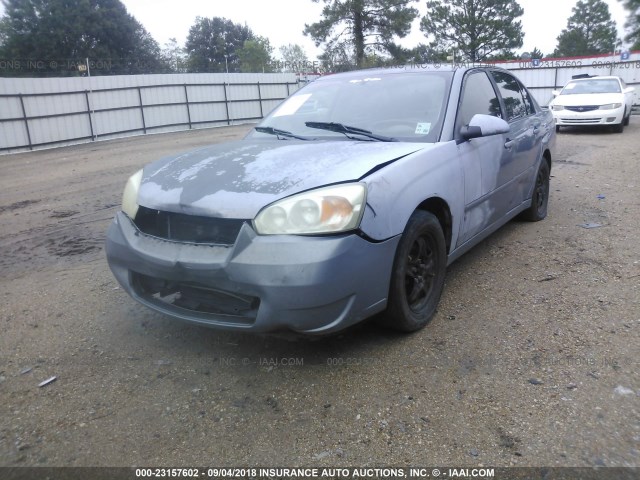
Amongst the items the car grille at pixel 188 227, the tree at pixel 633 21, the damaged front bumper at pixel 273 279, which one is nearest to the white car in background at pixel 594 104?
the tree at pixel 633 21

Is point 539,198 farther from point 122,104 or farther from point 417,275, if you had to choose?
point 122,104

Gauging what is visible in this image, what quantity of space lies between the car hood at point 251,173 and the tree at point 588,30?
76157 millimetres

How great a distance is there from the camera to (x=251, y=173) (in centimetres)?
280

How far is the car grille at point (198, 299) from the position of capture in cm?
250

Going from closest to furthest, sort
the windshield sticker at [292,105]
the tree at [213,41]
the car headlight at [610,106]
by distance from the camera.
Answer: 1. the windshield sticker at [292,105]
2. the car headlight at [610,106]
3. the tree at [213,41]

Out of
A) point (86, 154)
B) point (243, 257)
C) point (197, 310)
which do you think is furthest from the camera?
point (86, 154)

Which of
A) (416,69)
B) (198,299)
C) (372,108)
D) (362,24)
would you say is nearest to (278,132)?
(372,108)

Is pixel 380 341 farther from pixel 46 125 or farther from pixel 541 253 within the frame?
pixel 46 125

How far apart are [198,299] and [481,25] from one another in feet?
178

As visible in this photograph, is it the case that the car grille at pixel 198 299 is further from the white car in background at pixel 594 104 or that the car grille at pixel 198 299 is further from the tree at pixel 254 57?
the tree at pixel 254 57

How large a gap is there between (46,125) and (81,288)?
52.9 feet

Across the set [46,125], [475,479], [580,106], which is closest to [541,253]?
[475,479]

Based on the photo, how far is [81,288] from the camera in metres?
4.00

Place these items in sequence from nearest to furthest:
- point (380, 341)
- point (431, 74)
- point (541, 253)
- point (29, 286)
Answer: point (380, 341) → point (431, 74) → point (29, 286) → point (541, 253)
